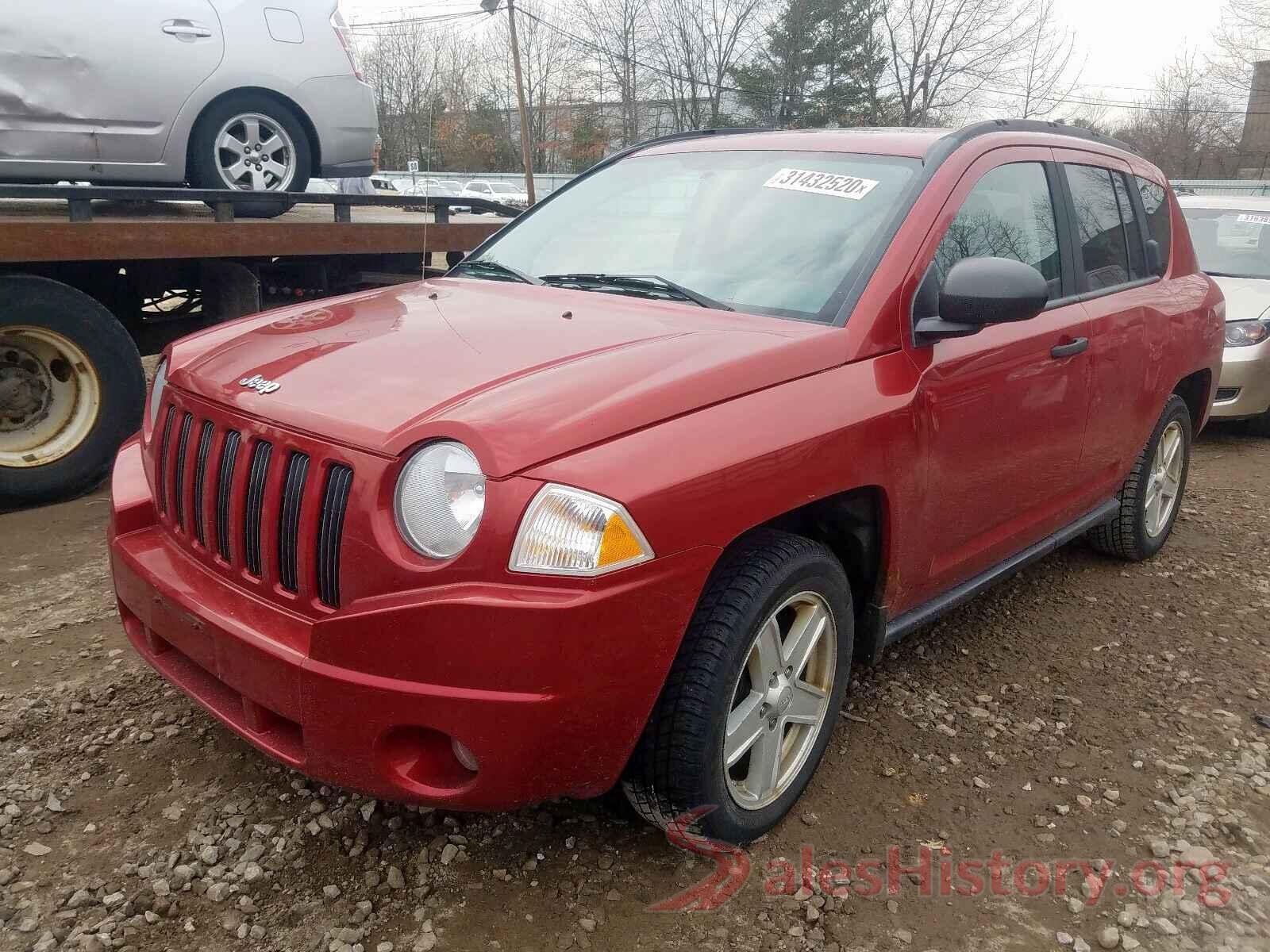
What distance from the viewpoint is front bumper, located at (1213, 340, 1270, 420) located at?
672 cm

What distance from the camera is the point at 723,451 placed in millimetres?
2117

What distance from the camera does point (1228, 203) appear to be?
8094 mm

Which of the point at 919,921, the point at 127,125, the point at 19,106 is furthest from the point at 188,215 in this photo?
the point at 919,921

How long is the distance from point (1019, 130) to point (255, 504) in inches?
107

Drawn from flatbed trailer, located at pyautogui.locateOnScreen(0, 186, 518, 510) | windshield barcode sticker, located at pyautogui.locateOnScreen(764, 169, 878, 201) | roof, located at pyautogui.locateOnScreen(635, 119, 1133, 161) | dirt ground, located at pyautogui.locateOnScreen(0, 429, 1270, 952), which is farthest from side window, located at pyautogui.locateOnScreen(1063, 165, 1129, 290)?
flatbed trailer, located at pyautogui.locateOnScreen(0, 186, 518, 510)

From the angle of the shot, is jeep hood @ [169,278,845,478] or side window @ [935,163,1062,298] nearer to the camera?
jeep hood @ [169,278,845,478]

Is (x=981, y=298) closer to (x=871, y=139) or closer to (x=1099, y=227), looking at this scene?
(x=871, y=139)

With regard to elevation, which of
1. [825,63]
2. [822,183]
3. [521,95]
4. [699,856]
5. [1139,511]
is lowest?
[699,856]

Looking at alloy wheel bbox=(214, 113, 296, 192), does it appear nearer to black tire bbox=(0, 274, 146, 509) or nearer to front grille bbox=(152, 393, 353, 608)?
black tire bbox=(0, 274, 146, 509)

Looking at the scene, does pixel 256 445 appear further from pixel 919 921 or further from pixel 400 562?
pixel 919 921

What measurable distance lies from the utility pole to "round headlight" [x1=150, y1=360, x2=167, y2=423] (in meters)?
9.13

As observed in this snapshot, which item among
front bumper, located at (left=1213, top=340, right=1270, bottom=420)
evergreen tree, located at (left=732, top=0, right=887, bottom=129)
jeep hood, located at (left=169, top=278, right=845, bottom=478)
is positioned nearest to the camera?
jeep hood, located at (left=169, top=278, right=845, bottom=478)

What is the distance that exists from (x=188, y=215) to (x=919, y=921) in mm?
4837

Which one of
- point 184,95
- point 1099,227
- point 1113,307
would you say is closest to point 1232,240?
point 1099,227
